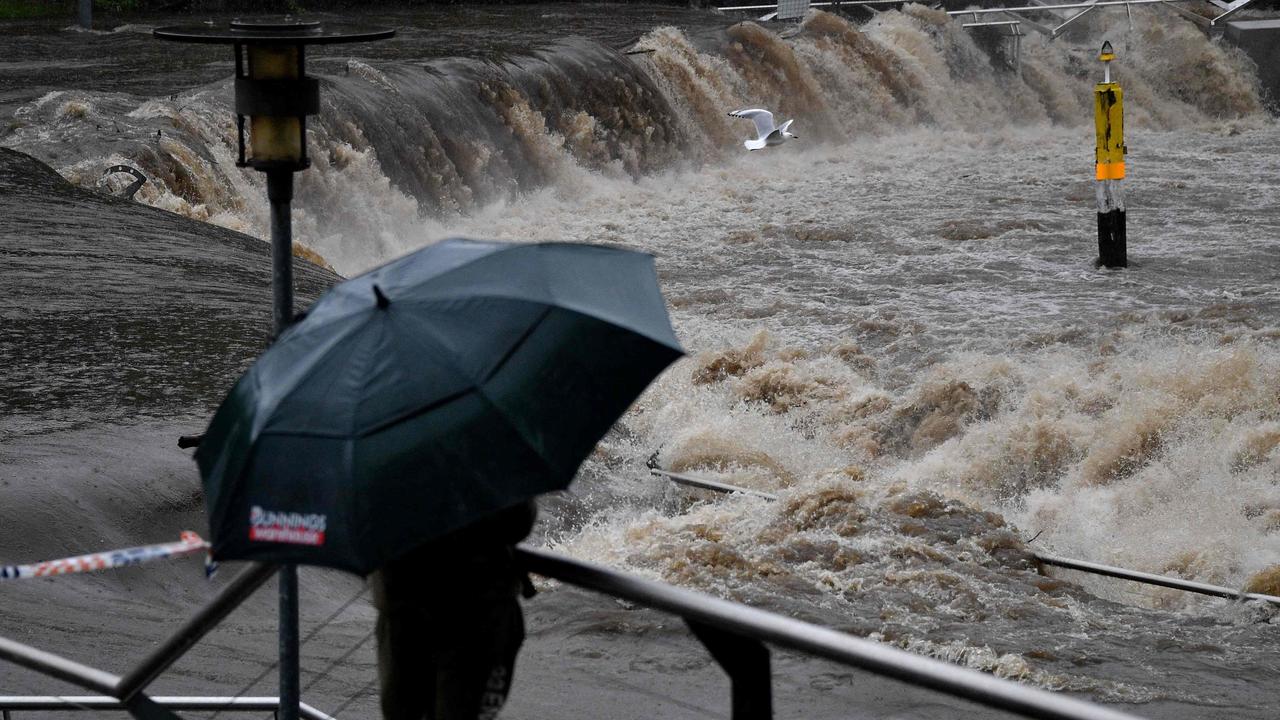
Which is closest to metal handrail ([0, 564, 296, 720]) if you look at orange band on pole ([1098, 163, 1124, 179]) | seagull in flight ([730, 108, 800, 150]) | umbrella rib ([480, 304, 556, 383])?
umbrella rib ([480, 304, 556, 383])

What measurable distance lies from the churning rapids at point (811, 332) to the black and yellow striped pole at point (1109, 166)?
35 cm

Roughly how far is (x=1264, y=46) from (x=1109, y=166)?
64.3 ft

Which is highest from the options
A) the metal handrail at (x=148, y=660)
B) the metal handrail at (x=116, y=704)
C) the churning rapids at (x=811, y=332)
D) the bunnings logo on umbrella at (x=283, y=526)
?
the bunnings logo on umbrella at (x=283, y=526)

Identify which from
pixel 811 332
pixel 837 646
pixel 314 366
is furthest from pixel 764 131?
pixel 837 646

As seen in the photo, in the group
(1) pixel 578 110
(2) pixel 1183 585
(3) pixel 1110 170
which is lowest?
(2) pixel 1183 585

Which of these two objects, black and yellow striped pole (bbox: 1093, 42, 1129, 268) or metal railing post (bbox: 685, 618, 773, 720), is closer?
metal railing post (bbox: 685, 618, 773, 720)

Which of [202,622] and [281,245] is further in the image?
[281,245]

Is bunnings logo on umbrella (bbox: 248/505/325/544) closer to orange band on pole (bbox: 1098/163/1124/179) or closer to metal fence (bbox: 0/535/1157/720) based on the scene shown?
metal fence (bbox: 0/535/1157/720)

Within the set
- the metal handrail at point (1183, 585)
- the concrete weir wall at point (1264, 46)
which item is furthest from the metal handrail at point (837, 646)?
the concrete weir wall at point (1264, 46)

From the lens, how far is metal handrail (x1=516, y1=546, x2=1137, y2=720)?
1.69m

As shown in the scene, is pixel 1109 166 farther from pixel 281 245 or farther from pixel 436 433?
pixel 436 433

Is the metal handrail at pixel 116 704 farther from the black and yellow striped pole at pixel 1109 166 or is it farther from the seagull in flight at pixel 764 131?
the black and yellow striped pole at pixel 1109 166

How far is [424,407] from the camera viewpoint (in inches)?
91.9

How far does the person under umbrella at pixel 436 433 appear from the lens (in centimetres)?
230
